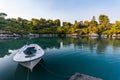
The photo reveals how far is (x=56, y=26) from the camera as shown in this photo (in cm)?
8075

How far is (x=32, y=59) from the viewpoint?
1302cm

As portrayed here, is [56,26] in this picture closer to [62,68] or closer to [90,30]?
[90,30]

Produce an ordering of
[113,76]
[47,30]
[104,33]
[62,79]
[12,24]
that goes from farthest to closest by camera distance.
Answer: [47,30] < [104,33] < [12,24] < [113,76] < [62,79]

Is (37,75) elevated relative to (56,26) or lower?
lower

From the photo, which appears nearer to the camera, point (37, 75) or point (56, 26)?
point (37, 75)

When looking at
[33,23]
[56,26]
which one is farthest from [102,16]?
[33,23]

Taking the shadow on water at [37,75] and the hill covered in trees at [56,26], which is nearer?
the shadow on water at [37,75]

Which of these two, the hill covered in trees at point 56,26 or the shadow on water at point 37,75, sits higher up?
the hill covered in trees at point 56,26

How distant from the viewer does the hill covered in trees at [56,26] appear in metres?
65.5

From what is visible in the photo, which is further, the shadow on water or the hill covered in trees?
the hill covered in trees

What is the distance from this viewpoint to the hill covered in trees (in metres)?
65.5

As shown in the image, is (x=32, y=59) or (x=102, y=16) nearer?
(x=32, y=59)

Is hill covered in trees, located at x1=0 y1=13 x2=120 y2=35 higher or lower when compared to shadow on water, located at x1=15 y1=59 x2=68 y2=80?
higher

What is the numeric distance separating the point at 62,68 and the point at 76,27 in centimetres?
6913
